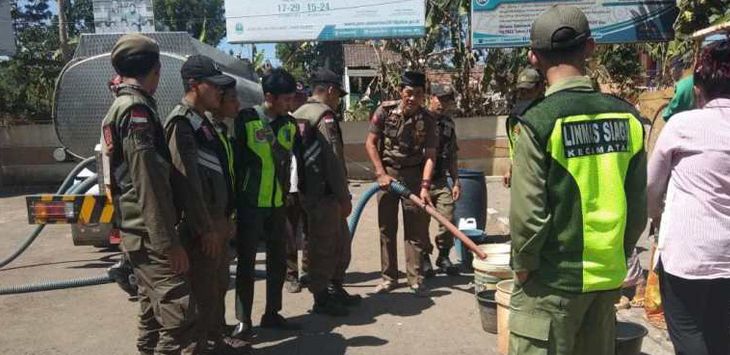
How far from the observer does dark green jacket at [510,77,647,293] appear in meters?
2.17

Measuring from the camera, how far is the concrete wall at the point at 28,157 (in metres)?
13.1

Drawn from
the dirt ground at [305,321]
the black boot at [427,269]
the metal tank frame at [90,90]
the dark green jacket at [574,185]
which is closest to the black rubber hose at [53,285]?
the dirt ground at [305,321]

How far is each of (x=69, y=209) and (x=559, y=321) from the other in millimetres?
4796

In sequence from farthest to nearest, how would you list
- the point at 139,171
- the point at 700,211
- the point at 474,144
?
1. the point at 474,144
2. the point at 139,171
3. the point at 700,211

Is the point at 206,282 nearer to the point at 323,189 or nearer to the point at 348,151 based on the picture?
the point at 323,189

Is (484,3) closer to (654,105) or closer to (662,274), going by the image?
(654,105)

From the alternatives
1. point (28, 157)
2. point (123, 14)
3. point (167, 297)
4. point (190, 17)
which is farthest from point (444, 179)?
point (190, 17)

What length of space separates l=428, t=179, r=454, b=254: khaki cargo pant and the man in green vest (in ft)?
6.19

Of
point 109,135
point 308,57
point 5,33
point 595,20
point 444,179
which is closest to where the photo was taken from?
point 109,135

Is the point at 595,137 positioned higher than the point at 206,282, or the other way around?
the point at 595,137

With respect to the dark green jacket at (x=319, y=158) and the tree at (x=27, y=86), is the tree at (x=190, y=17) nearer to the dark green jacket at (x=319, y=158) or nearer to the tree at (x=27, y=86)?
the tree at (x=27, y=86)

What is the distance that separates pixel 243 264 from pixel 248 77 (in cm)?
510

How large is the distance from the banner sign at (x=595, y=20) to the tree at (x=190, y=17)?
3950 cm

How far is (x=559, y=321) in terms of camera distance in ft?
7.43
